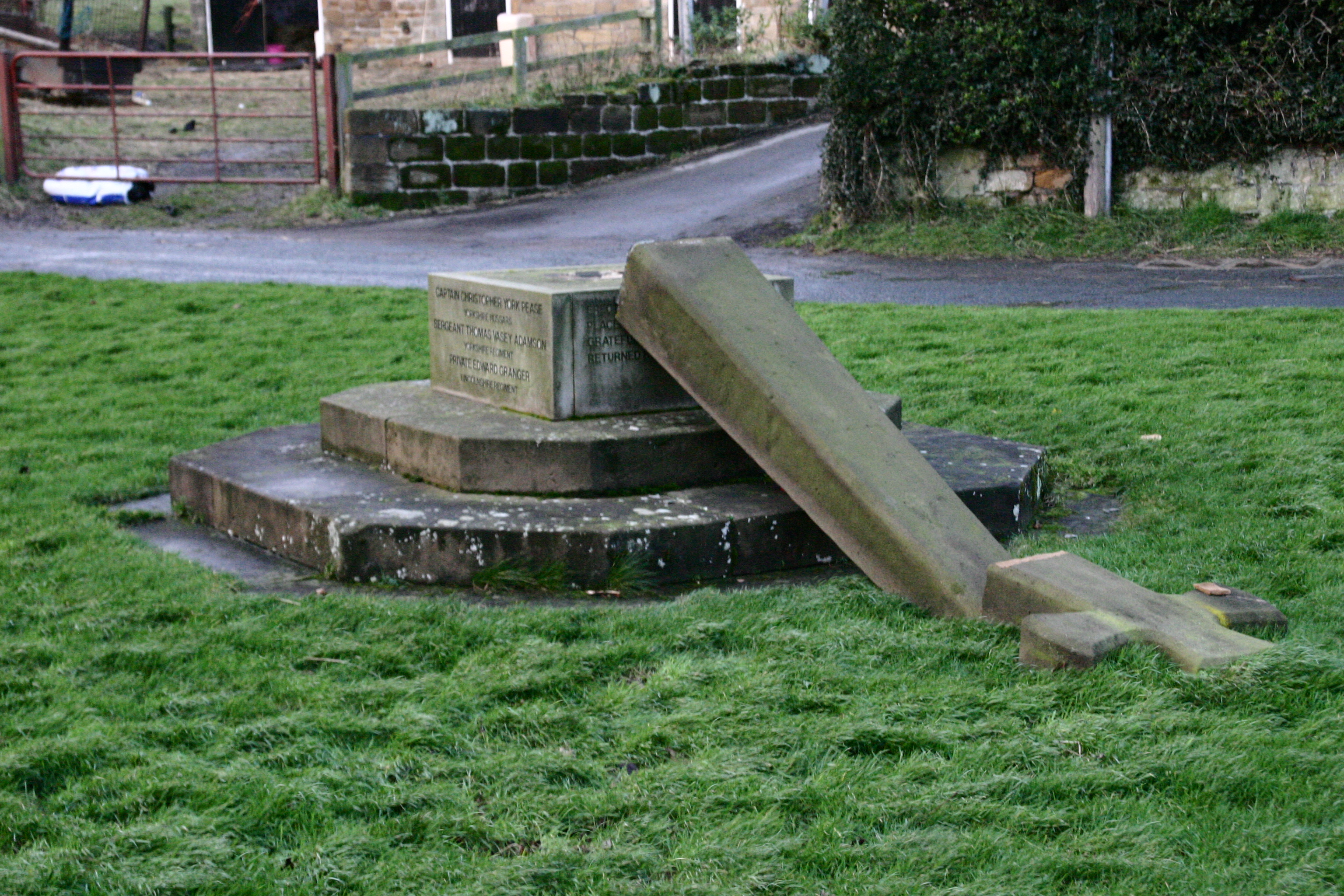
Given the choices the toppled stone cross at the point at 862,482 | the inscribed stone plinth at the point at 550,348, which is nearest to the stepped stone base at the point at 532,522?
the inscribed stone plinth at the point at 550,348

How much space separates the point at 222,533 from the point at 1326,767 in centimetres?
415

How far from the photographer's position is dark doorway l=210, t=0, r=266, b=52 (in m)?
29.1

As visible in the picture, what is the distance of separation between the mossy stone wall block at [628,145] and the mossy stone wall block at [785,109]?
2430 mm

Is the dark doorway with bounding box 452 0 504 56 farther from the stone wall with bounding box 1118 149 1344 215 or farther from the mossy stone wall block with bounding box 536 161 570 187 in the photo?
the stone wall with bounding box 1118 149 1344 215

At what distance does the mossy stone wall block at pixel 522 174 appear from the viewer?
17922 millimetres

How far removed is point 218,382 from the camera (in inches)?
329

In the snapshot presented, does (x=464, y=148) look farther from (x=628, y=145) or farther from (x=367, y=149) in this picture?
(x=628, y=145)

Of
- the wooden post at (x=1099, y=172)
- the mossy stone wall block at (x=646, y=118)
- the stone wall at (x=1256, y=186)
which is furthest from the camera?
the mossy stone wall block at (x=646, y=118)

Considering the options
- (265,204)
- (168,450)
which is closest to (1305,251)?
(168,450)

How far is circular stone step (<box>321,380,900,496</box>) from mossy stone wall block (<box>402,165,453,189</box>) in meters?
12.1

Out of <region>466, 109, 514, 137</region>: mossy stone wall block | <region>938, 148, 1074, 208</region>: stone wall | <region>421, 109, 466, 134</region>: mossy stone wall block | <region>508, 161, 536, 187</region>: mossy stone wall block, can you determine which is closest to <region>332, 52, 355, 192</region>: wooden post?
<region>421, 109, 466, 134</region>: mossy stone wall block

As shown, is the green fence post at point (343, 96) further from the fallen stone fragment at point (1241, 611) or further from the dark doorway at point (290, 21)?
the fallen stone fragment at point (1241, 611)

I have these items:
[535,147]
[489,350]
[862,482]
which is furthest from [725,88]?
[862,482]

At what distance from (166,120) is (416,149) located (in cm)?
724
